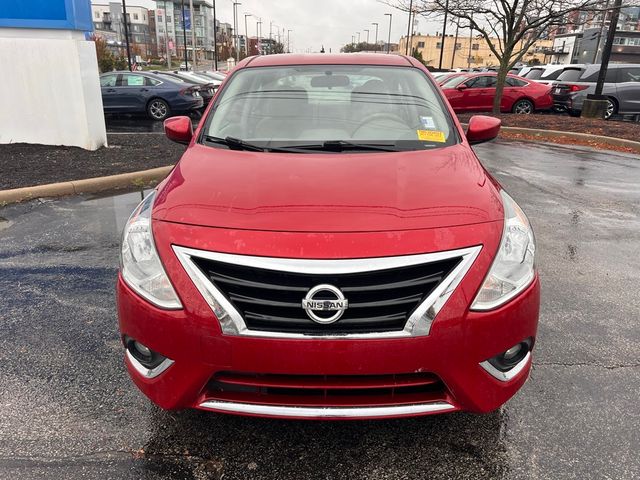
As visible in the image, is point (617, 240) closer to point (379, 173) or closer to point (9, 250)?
point (379, 173)

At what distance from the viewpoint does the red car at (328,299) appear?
196cm

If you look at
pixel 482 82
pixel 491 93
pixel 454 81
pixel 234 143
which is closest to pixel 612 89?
pixel 491 93

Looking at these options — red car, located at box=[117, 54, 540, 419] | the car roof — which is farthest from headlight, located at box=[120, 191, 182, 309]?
the car roof

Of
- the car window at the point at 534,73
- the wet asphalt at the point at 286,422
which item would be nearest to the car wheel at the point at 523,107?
the car window at the point at 534,73

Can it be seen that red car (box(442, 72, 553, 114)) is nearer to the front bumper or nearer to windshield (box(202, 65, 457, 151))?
windshield (box(202, 65, 457, 151))

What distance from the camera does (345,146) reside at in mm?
3027

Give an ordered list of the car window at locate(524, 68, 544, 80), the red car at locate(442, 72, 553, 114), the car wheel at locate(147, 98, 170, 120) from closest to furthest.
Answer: the car wheel at locate(147, 98, 170, 120) → the red car at locate(442, 72, 553, 114) → the car window at locate(524, 68, 544, 80)

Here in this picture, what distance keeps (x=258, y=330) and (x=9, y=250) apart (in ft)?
12.4

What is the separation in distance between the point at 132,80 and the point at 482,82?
10.8 metres

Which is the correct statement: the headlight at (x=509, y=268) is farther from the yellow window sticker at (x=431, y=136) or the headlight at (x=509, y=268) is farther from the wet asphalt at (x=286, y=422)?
the yellow window sticker at (x=431, y=136)

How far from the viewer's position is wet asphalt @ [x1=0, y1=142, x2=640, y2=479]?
223 cm

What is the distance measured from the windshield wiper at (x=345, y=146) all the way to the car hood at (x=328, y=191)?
10cm

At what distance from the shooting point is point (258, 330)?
1.98 m

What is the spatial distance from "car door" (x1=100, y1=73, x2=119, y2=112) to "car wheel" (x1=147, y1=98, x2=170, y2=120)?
105cm
